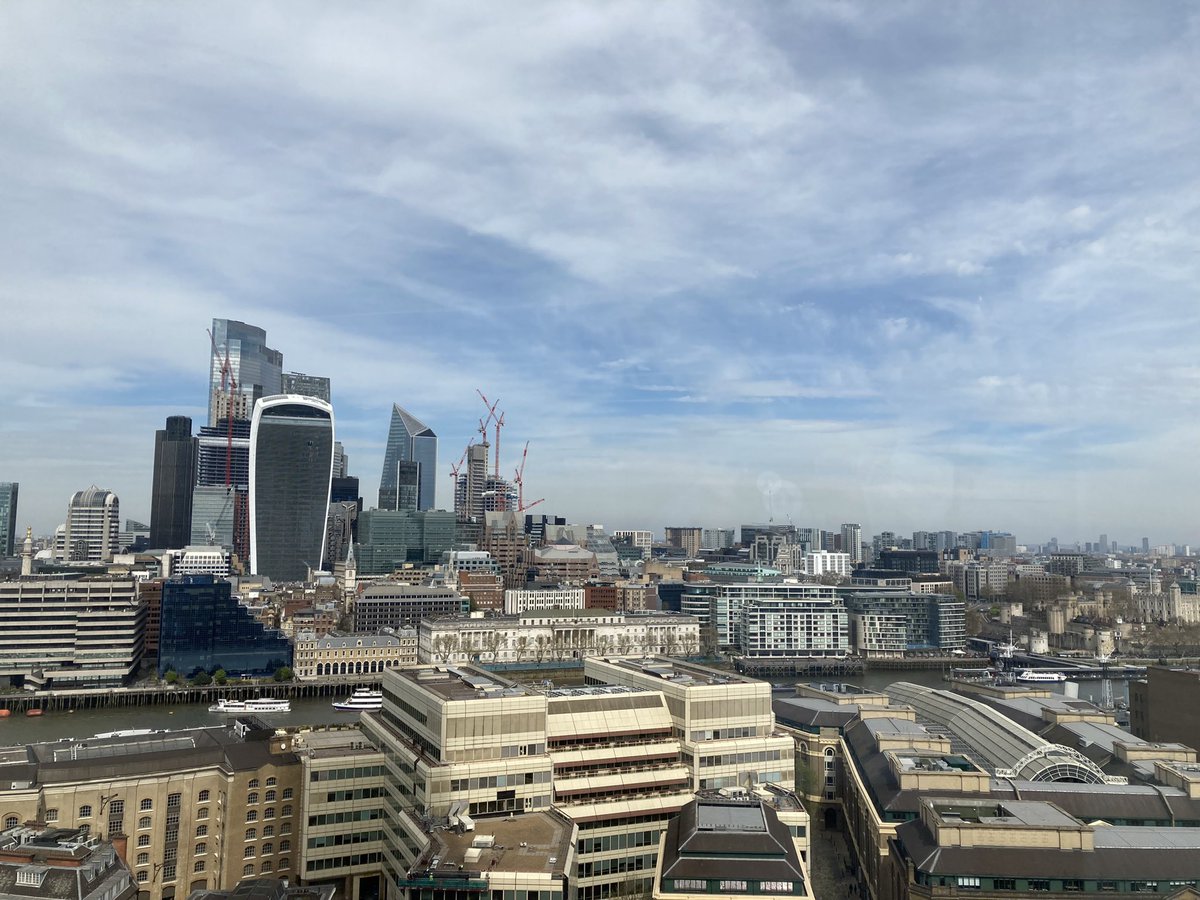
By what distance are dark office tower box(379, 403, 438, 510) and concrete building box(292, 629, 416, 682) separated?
3405 inches

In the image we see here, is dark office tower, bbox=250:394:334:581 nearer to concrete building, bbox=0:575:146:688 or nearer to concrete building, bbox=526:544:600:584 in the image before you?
concrete building, bbox=526:544:600:584

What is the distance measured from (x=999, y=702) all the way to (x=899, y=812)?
11.1 meters

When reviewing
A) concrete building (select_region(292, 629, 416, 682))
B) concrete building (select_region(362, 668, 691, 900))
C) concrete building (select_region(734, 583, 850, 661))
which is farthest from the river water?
concrete building (select_region(362, 668, 691, 900))

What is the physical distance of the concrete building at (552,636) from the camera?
40094 mm

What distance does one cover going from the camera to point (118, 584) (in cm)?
3659

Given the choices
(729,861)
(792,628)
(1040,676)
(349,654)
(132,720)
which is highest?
(729,861)

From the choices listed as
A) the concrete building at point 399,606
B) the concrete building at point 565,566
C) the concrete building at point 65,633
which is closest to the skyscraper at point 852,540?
the concrete building at point 565,566

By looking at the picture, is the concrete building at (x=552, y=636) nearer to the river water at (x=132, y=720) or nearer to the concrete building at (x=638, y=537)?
the river water at (x=132, y=720)

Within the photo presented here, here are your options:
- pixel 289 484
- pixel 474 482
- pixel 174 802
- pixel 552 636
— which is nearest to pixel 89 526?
pixel 289 484

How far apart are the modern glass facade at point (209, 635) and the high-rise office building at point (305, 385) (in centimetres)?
7783

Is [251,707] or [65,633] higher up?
[65,633]

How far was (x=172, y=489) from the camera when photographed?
9425 centimetres

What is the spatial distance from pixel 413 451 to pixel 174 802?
386 feet

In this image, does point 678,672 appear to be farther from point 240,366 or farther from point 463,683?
point 240,366
